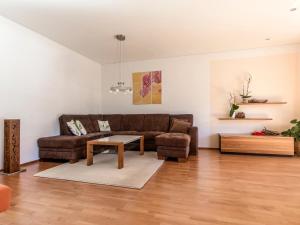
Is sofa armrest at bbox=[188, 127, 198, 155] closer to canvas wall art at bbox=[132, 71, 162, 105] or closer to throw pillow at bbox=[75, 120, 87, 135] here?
canvas wall art at bbox=[132, 71, 162, 105]

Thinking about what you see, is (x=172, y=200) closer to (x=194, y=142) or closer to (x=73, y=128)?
(x=194, y=142)

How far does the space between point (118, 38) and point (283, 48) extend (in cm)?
387

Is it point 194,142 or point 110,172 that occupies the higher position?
point 194,142

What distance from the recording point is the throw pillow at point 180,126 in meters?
4.72

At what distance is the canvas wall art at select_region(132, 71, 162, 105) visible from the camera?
5.76 metres

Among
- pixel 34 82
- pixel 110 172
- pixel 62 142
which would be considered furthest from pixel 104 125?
pixel 110 172

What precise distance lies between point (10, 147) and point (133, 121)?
9.65ft

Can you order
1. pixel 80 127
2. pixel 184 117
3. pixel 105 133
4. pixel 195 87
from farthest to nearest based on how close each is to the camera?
pixel 195 87
pixel 184 117
pixel 105 133
pixel 80 127

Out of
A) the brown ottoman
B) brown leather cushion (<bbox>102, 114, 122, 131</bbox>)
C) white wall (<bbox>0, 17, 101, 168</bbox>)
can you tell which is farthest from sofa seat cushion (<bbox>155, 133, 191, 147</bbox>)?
white wall (<bbox>0, 17, 101, 168</bbox>)

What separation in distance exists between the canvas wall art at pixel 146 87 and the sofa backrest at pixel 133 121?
0.57 metres

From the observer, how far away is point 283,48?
476 cm

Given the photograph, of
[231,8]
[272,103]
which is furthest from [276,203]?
[272,103]

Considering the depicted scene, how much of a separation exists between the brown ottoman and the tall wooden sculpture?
2.46 m

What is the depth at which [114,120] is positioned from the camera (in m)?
5.68
